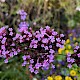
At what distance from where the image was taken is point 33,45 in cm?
160

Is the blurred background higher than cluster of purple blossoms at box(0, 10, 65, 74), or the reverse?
the blurred background

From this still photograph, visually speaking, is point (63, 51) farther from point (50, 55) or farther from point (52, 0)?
point (50, 55)

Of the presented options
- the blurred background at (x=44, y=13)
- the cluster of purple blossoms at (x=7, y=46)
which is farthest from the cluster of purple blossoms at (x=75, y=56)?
the blurred background at (x=44, y=13)

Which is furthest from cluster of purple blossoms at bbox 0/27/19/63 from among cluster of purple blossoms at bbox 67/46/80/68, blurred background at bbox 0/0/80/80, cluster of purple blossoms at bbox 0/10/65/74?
blurred background at bbox 0/0/80/80

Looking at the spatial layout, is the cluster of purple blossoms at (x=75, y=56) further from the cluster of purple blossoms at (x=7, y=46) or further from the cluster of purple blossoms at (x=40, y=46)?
the cluster of purple blossoms at (x=7, y=46)

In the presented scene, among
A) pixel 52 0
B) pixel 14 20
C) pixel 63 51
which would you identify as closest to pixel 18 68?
pixel 63 51

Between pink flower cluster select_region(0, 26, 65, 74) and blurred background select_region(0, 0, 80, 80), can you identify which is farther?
blurred background select_region(0, 0, 80, 80)

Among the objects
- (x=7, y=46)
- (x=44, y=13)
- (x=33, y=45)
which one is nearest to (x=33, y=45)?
(x=33, y=45)

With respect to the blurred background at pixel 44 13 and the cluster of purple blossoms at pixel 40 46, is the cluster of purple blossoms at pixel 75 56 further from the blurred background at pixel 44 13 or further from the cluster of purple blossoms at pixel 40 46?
the blurred background at pixel 44 13

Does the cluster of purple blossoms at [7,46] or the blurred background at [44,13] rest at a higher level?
the blurred background at [44,13]

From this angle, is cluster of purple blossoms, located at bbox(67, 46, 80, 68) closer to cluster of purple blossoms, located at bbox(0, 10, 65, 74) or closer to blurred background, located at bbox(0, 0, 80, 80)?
cluster of purple blossoms, located at bbox(0, 10, 65, 74)

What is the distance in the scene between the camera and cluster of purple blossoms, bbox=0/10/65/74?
1.60 meters

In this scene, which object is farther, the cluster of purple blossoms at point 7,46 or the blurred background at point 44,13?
the blurred background at point 44,13

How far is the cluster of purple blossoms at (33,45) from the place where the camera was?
1.60 m
